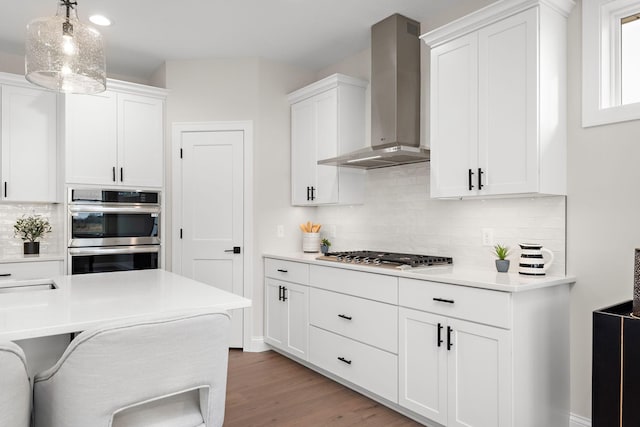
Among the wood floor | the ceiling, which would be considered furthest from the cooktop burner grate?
the ceiling

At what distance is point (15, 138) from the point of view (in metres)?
3.74

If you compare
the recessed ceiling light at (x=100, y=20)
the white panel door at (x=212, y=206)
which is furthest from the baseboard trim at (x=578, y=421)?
the recessed ceiling light at (x=100, y=20)

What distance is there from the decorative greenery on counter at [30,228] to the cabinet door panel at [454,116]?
352 cm

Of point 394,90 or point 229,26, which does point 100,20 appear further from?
point 394,90

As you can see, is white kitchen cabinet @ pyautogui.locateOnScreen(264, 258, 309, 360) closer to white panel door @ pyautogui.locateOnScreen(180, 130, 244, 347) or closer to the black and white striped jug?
white panel door @ pyautogui.locateOnScreen(180, 130, 244, 347)

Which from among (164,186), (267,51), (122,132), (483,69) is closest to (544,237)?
(483,69)

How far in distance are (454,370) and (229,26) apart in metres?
3.06

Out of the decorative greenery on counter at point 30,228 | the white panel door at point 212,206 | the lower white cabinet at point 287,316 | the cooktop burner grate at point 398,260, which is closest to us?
the cooktop burner grate at point 398,260

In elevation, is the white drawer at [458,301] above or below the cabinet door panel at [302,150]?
below

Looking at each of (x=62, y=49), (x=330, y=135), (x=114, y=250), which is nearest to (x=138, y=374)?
(x=62, y=49)

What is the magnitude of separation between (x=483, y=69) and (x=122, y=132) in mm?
3207

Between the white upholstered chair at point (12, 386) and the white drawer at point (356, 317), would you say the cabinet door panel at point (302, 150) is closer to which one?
the white drawer at point (356, 317)

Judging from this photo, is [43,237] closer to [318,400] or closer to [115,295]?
[115,295]

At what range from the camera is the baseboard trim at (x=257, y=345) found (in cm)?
412
